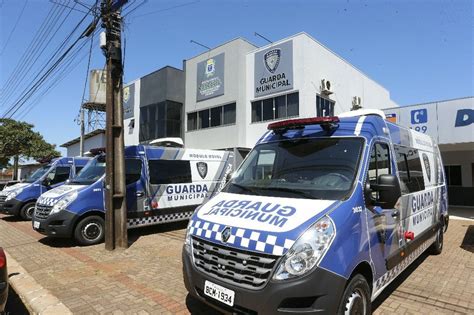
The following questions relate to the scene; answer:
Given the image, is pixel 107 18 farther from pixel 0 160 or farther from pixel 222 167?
pixel 0 160

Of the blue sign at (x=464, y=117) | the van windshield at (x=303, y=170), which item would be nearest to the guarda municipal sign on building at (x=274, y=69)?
the blue sign at (x=464, y=117)

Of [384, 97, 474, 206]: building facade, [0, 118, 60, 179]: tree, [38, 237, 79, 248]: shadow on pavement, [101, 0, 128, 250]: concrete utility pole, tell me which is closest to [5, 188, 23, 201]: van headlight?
[38, 237, 79, 248]: shadow on pavement

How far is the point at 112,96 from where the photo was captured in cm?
772

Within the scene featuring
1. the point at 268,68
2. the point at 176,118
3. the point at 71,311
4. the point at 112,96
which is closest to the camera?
the point at 71,311

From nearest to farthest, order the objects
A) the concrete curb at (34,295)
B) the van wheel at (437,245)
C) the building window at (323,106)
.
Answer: the concrete curb at (34,295)
the van wheel at (437,245)
the building window at (323,106)

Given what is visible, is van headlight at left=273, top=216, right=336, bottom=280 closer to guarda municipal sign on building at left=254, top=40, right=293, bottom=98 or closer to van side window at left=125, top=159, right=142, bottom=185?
van side window at left=125, top=159, right=142, bottom=185

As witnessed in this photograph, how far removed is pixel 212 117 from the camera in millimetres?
21375

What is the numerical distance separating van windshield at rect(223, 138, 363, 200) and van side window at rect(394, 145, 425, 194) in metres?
1.27

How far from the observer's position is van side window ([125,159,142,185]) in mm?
8875

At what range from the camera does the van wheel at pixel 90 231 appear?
8.04 m

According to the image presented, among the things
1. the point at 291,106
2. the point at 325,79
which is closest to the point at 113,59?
the point at 291,106

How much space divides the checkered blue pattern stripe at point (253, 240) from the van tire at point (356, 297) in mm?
754

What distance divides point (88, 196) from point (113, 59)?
3357 millimetres

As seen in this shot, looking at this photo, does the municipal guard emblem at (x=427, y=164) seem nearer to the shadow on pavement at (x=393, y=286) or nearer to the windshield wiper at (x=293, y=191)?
the shadow on pavement at (x=393, y=286)
